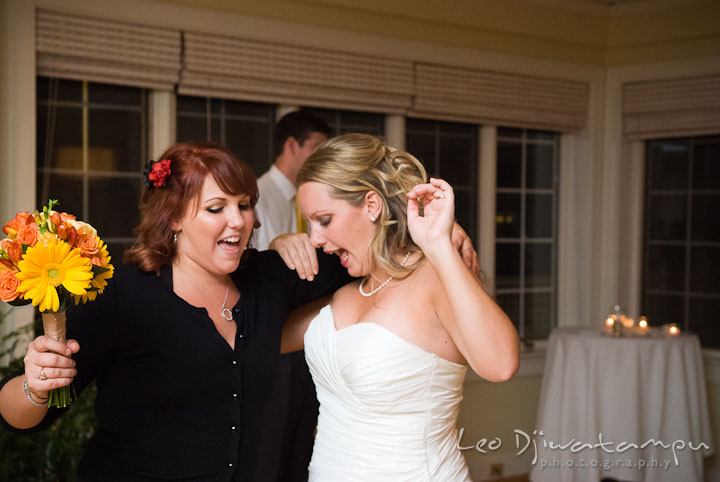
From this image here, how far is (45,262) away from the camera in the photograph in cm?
135

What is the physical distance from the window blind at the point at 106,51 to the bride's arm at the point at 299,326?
217cm

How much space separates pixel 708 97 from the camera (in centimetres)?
503

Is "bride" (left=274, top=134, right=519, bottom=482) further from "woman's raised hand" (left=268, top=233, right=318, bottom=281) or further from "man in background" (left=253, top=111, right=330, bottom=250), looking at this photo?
"man in background" (left=253, top=111, right=330, bottom=250)

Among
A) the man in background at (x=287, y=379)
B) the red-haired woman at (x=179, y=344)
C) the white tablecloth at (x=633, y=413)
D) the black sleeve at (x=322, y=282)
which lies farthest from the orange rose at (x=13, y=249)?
the white tablecloth at (x=633, y=413)

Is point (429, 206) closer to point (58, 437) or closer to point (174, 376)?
point (174, 376)

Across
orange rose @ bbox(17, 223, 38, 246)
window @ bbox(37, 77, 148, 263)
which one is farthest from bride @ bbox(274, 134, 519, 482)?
window @ bbox(37, 77, 148, 263)

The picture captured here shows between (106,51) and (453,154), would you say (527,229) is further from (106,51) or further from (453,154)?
(106,51)

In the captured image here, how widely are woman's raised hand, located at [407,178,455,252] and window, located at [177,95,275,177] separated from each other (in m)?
2.74

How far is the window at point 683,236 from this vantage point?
523cm

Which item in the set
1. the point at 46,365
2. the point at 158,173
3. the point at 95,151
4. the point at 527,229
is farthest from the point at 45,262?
the point at 527,229

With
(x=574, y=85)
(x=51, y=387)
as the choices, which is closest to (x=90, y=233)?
(x=51, y=387)

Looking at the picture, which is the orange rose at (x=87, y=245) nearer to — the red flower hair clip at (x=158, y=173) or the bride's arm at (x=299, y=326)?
the red flower hair clip at (x=158, y=173)

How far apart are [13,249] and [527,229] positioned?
4593mm

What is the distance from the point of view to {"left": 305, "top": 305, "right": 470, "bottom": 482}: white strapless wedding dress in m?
1.83
